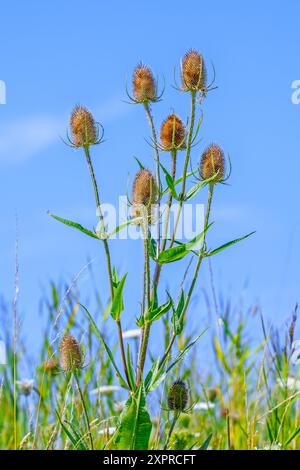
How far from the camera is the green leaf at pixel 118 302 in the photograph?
226 cm

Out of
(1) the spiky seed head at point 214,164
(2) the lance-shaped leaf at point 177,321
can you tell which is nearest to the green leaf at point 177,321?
(2) the lance-shaped leaf at point 177,321

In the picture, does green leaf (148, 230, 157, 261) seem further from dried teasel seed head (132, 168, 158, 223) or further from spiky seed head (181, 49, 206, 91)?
spiky seed head (181, 49, 206, 91)

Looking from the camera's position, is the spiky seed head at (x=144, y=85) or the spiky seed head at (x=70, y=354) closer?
the spiky seed head at (x=70, y=354)

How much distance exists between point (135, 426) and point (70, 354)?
330 millimetres

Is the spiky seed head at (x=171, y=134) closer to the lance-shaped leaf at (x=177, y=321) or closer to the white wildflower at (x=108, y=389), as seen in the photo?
the lance-shaped leaf at (x=177, y=321)

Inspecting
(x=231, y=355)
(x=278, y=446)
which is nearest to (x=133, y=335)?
(x=231, y=355)

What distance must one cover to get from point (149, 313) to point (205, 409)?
4.41 ft

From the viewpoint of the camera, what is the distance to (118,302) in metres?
2.29

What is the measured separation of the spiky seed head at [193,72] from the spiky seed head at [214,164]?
0.71ft

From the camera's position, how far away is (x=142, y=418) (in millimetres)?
2205

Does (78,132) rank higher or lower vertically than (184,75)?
lower

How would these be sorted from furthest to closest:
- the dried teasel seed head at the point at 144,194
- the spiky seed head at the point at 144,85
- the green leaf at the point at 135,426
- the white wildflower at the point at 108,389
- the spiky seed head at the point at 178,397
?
1. the white wildflower at the point at 108,389
2. the spiky seed head at the point at 144,85
3. the spiky seed head at the point at 178,397
4. the dried teasel seed head at the point at 144,194
5. the green leaf at the point at 135,426
